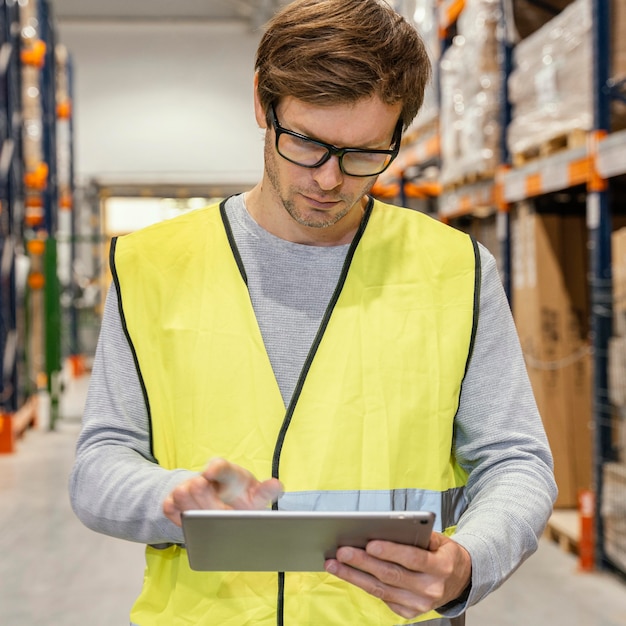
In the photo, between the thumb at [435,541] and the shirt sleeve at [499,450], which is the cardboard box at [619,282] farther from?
the thumb at [435,541]

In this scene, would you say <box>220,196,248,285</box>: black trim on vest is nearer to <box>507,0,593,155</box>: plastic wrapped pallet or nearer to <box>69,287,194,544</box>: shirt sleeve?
<box>69,287,194,544</box>: shirt sleeve

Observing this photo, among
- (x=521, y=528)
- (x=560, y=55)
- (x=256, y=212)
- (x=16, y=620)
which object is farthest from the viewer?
(x=560, y=55)

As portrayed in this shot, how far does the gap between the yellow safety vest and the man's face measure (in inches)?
4.6

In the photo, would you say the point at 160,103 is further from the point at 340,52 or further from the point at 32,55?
the point at 340,52

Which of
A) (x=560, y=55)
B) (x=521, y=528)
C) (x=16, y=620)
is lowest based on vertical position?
(x=16, y=620)

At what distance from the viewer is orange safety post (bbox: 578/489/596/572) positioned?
14.4 feet

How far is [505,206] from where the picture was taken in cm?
539

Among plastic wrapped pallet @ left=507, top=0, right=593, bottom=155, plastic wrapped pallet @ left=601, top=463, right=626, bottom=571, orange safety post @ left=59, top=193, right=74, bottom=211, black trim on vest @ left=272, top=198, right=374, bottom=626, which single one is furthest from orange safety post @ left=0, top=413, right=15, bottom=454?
orange safety post @ left=59, top=193, right=74, bottom=211

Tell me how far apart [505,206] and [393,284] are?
3935 mm

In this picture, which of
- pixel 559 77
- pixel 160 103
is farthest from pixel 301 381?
pixel 160 103

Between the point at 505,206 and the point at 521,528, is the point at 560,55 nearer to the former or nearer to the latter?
the point at 505,206

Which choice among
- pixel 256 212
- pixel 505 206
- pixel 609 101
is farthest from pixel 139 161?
pixel 256 212

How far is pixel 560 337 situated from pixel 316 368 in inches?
154

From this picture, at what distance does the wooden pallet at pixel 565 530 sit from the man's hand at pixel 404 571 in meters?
3.62
